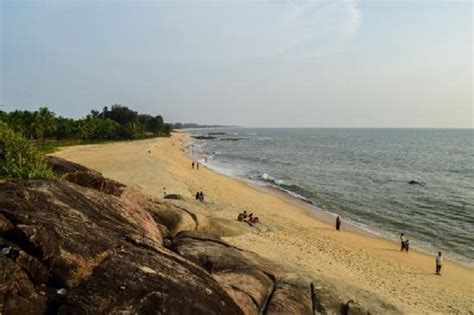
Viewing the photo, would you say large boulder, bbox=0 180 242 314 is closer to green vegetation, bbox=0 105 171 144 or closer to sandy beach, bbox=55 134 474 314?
sandy beach, bbox=55 134 474 314

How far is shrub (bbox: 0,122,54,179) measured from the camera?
56.8ft

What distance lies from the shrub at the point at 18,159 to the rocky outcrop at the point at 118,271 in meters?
6.57

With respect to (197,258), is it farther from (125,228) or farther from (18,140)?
(18,140)

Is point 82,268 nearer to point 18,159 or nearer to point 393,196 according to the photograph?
point 18,159

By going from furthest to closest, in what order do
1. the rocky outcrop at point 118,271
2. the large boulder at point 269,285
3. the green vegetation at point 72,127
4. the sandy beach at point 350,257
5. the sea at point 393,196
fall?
the green vegetation at point 72,127, the sea at point 393,196, the sandy beach at point 350,257, the large boulder at point 269,285, the rocky outcrop at point 118,271

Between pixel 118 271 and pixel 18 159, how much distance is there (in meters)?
13.0

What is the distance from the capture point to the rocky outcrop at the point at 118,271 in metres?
7.97

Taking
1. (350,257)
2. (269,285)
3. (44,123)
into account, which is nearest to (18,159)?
(269,285)

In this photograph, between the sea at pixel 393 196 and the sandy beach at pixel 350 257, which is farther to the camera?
the sea at pixel 393 196

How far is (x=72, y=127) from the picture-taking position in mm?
106750

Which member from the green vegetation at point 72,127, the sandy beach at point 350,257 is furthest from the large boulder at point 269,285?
the green vegetation at point 72,127

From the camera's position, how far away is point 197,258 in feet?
39.8

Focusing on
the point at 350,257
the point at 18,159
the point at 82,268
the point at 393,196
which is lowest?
the point at 393,196

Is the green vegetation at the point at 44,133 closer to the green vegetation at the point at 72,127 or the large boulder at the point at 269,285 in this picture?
the green vegetation at the point at 72,127
